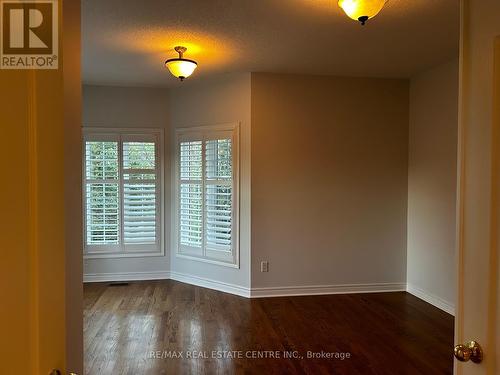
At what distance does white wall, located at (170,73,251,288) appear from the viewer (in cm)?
449

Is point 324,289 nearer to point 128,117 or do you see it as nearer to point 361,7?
point 361,7

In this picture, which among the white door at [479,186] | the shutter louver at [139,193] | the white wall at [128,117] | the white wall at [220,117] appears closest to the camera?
the white door at [479,186]

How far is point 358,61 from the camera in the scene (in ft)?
13.2

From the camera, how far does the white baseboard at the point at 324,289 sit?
4.53m

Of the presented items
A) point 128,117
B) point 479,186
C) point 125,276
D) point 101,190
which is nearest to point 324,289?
point 125,276

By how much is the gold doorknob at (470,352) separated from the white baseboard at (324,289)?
11.9 ft

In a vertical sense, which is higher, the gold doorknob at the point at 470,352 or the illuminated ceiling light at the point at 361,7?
the illuminated ceiling light at the point at 361,7

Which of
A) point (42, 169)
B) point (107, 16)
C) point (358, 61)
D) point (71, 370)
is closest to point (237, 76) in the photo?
point (358, 61)

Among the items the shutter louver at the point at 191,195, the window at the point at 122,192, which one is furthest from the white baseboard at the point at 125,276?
the shutter louver at the point at 191,195

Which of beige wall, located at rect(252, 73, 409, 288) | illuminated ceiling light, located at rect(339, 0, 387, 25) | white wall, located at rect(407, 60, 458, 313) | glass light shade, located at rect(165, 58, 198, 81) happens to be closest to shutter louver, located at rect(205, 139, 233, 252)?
beige wall, located at rect(252, 73, 409, 288)

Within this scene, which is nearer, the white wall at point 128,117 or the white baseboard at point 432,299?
the white baseboard at point 432,299

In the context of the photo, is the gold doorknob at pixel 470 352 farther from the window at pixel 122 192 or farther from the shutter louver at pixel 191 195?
the window at pixel 122 192

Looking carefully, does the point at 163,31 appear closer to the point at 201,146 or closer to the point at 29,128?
the point at 201,146

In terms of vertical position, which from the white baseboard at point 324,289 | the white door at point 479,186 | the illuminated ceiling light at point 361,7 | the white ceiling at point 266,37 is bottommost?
the white baseboard at point 324,289
